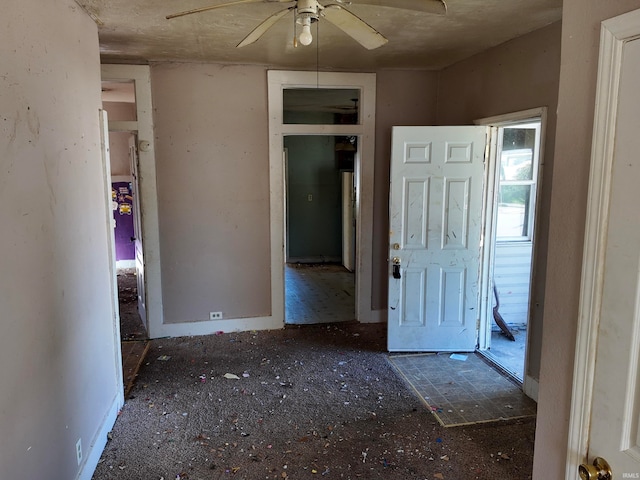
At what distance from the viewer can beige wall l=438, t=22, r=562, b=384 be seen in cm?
307

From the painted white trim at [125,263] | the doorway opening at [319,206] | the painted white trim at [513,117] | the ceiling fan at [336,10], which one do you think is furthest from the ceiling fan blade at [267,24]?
the painted white trim at [125,263]

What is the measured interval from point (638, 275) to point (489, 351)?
3422 millimetres

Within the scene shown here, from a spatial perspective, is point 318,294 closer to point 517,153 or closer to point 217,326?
point 217,326

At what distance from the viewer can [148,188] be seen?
14.0ft

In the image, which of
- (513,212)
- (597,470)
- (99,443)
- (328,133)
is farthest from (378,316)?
(597,470)

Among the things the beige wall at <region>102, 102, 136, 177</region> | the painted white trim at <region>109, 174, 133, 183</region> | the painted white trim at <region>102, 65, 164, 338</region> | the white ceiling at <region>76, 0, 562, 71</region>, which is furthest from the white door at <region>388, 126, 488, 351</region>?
the beige wall at <region>102, 102, 136, 177</region>

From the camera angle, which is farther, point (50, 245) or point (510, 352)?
point (510, 352)

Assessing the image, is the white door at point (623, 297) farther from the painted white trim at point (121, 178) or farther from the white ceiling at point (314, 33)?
the painted white trim at point (121, 178)

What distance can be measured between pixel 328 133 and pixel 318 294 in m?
2.41

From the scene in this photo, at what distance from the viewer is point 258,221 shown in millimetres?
4594

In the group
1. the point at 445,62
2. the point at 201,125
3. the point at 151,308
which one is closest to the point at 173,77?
the point at 201,125

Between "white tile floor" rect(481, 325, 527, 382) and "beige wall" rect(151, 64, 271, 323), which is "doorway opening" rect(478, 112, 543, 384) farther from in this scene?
"beige wall" rect(151, 64, 271, 323)

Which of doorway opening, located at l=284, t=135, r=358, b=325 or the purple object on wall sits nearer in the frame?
the purple object on wall

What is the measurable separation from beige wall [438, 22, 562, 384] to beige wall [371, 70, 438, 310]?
1.87 feet
